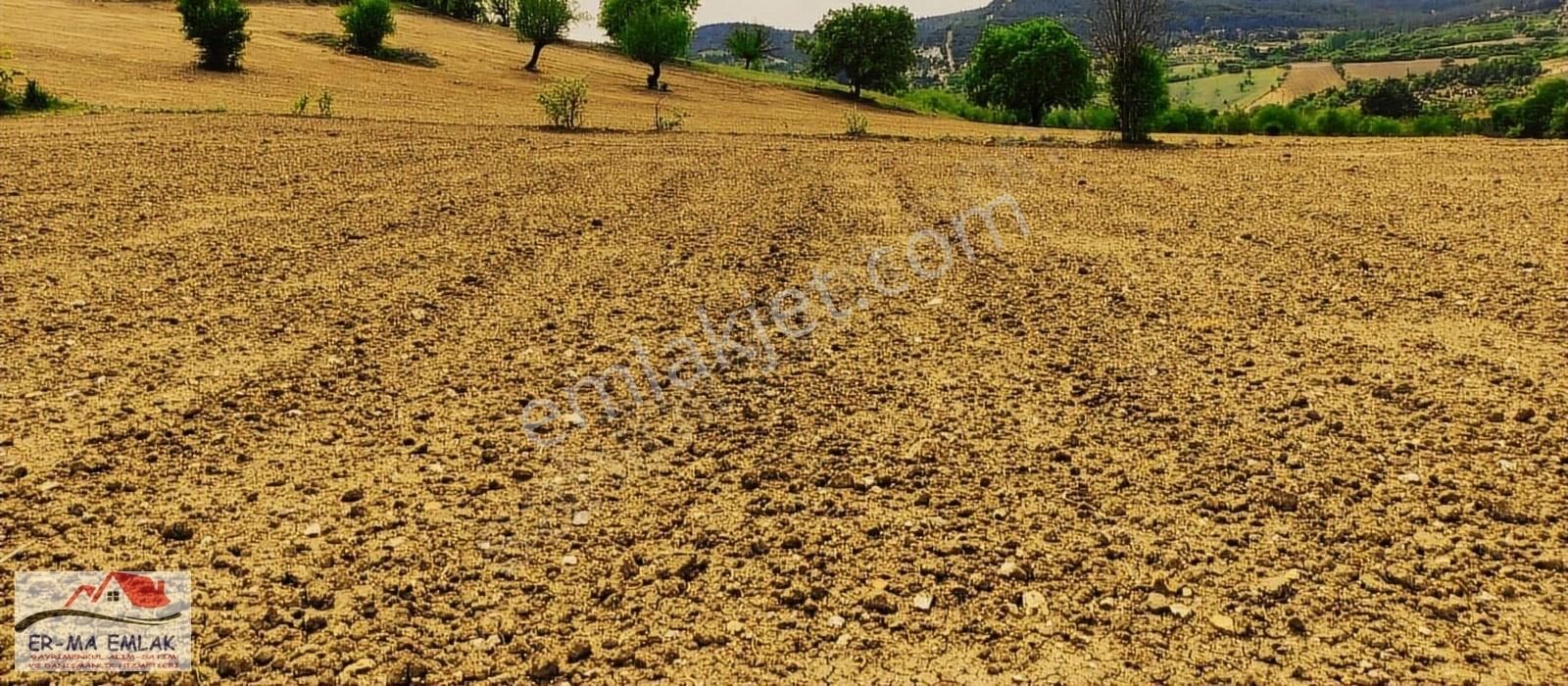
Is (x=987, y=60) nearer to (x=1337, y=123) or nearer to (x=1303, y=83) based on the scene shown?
(x=1337, y=123)

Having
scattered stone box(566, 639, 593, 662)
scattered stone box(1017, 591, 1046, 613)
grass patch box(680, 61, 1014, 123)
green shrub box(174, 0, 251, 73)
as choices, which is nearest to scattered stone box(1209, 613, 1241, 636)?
scattered stone box(1017, 591, 1046, 613)

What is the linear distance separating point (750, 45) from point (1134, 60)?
39.6 metres

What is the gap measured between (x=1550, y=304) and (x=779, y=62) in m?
197

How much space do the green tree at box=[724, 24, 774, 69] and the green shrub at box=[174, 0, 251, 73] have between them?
30.3m

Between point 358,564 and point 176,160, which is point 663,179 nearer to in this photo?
point 176,160

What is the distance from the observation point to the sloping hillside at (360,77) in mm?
18844

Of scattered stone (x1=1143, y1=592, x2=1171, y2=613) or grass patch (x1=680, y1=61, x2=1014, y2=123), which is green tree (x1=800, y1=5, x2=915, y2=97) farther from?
scattered stone (x1=1143, y1=592, x2=1171, y2=613)

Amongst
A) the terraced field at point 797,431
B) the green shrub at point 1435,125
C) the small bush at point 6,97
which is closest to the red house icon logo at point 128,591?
the terraced field at point 797,431

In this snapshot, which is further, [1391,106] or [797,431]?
[1391,106]

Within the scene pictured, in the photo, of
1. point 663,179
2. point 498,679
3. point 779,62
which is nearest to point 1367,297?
point 498,679

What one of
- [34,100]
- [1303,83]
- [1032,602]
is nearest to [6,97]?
[34,100]

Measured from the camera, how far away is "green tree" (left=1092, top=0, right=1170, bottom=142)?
615 inches

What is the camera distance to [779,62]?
193000 millimetres

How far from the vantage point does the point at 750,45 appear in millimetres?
52531
